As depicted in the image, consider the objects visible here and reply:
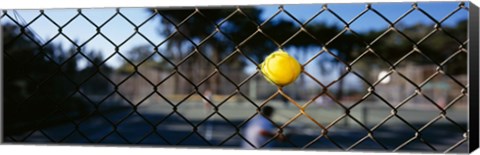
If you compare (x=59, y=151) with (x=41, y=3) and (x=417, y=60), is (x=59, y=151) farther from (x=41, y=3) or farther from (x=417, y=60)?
(x=417, y=60)

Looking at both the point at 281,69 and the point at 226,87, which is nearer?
the point at 281,69

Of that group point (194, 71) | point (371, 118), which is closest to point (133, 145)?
point (194, 71)

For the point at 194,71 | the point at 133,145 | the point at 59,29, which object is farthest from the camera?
the point at 194,71

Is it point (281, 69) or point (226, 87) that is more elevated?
point (226, 87)
